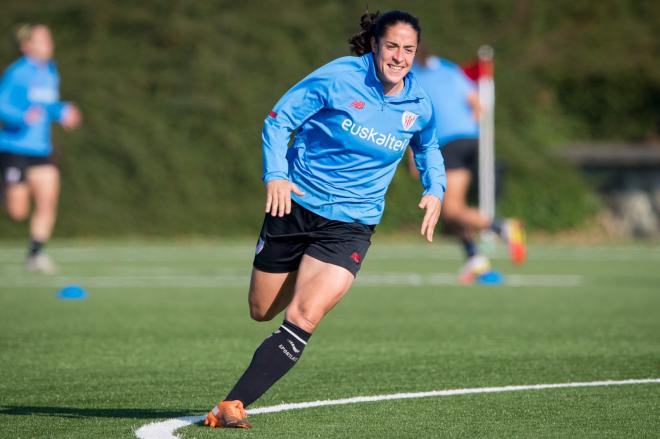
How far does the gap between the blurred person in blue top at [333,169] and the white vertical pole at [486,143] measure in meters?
15.9

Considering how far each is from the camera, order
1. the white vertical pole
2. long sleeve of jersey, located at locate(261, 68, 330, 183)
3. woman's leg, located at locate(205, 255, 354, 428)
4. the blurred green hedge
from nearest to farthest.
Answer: woman's leg, located at locate(205, 255, 354, 428) → long sleeve of jersey, located at locate(261, 68, 330, 183) → the white vertical pole → the blurred green hedge

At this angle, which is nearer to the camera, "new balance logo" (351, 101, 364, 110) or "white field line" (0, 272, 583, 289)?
"new balance logo" (351, 101, 364, 110)

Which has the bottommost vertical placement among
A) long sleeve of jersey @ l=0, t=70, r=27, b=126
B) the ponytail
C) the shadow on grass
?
the shadow on grass

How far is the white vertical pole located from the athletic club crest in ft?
52.2

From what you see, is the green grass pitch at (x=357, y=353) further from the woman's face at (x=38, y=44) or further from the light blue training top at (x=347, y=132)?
the woman's face at (x=38, y=44)

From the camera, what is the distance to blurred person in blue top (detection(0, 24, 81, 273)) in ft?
46.9

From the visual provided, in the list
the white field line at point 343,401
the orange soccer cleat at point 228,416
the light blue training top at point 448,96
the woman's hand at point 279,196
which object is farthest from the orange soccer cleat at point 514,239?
the orange soccer cleat at point 228,416

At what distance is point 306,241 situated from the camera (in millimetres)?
5809

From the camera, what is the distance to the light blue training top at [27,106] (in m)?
14.4

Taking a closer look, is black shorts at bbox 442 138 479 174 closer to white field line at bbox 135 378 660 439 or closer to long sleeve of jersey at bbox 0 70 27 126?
long sleeve of jersey at bbox 0 70 27 126

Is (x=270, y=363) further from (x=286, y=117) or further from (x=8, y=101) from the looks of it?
(x=8, y=101)

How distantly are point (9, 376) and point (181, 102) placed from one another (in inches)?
654

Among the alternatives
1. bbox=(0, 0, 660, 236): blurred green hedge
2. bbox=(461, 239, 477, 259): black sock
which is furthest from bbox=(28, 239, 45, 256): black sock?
bbox=(0, 0, 660, 236): blurred green hedge

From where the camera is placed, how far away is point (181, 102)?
76.4 feet
